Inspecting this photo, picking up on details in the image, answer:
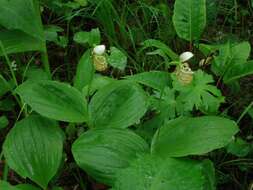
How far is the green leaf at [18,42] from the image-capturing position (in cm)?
183

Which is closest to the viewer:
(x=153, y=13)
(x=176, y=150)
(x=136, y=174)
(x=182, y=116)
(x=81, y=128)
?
(x=136, y=174)

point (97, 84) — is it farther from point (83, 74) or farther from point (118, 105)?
point (118, 105)

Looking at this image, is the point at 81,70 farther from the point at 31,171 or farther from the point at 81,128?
the point at 31,171

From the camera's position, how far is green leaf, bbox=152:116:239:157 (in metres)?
1.41

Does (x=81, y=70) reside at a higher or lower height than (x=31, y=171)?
higher

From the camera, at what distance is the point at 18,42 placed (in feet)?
6.10

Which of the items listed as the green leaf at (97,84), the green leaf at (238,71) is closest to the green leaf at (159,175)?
the green leaf at (97,84)

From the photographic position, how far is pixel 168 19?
226 centimetres

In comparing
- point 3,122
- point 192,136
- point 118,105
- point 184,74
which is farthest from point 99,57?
point 3,122

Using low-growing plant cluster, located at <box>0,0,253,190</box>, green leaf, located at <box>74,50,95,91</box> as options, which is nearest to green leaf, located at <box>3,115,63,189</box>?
low-growing plant cluster, located at <box>0,0,253,190</box>

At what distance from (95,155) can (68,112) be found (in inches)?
8.4

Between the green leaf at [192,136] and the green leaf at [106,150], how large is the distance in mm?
66

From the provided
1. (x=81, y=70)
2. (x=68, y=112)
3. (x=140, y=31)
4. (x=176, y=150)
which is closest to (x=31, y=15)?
(x=81, y=70)

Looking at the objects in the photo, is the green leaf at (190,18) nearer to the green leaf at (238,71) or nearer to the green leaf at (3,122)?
the green leaf at (238,71)
